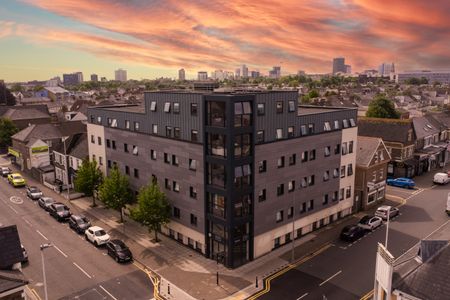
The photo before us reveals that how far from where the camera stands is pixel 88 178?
57156mm

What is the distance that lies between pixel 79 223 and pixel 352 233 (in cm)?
3708

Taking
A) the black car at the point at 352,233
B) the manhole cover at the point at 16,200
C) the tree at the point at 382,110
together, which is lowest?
the manhole cover at the point at 16,200

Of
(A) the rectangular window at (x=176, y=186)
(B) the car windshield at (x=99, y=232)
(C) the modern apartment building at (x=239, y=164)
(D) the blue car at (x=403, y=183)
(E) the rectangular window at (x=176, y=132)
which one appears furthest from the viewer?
(D) the blue car at (x=403, y=183)

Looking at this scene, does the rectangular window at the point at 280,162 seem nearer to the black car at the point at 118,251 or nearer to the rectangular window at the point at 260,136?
the rectangular window at the point at 260,136

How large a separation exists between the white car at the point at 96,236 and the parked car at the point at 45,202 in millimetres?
14696

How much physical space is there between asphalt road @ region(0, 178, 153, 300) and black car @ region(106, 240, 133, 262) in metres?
0.66

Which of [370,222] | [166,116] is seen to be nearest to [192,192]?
[166,116]

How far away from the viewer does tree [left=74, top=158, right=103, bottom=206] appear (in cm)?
5706

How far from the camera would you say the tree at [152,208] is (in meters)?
43.3

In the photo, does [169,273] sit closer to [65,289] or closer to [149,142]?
[65,289]

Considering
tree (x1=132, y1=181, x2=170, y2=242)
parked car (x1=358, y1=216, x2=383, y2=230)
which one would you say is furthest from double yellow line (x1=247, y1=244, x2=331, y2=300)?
tree (x1=132, y1=181, x2=170, y2=242)

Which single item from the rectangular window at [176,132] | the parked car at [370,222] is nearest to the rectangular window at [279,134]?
the rectangular window at [176,132]

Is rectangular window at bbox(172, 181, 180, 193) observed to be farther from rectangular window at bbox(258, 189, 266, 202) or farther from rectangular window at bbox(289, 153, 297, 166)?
rectangular window at bbox(289, 153, 297, 166)

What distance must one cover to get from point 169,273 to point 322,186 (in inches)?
952
